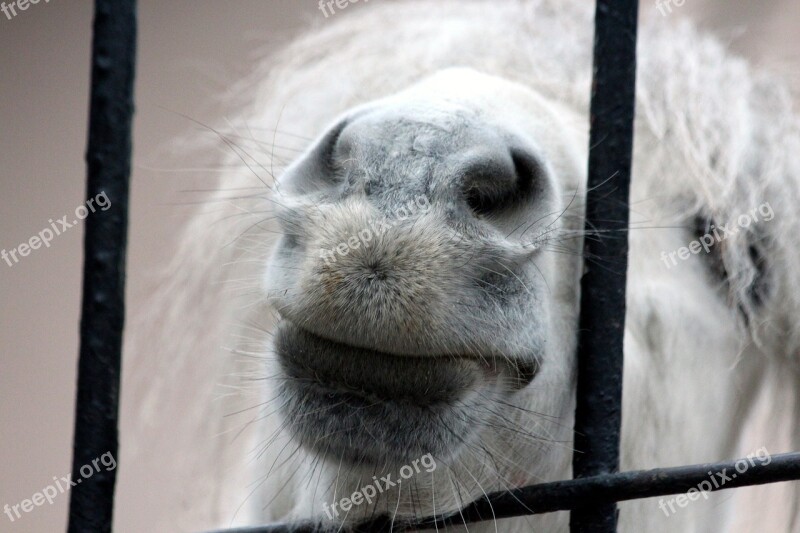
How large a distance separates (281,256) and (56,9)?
295 cm

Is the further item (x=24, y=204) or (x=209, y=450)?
(x=24, y=204)

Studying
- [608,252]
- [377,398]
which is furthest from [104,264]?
[608,252]

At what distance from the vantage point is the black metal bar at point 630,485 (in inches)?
29.8

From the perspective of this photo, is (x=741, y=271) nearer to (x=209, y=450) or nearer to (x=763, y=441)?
(x=763, y=441)

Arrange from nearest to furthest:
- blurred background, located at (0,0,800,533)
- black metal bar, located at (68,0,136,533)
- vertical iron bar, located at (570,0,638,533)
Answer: black metal bar, located at (68,0,136,533) < vertical iron bar, located at (570,0,638,533) < blurred background, located at (0,0,800,533)

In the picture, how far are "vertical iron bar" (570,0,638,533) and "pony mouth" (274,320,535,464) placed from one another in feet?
0.37

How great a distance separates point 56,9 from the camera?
10.9 ft

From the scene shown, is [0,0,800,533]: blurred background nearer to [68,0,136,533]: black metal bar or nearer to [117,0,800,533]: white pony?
[117,0,800,533]: white pony

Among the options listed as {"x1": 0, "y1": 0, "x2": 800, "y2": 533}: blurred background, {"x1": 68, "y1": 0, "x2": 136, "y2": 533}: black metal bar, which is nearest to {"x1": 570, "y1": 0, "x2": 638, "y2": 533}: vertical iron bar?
{"x1": 68, "y1": 0, "x2": 136, "y2": 533}: black metal bar

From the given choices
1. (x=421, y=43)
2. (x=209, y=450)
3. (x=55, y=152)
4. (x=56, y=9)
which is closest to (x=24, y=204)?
(x=55, y=152)

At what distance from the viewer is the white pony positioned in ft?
2.41

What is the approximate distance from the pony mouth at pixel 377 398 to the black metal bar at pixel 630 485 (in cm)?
9

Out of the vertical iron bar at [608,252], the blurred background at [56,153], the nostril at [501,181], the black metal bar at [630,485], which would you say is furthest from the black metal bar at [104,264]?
the blurred background at [56,153]

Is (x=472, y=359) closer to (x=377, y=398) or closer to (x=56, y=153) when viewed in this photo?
(x=377, y=398)
